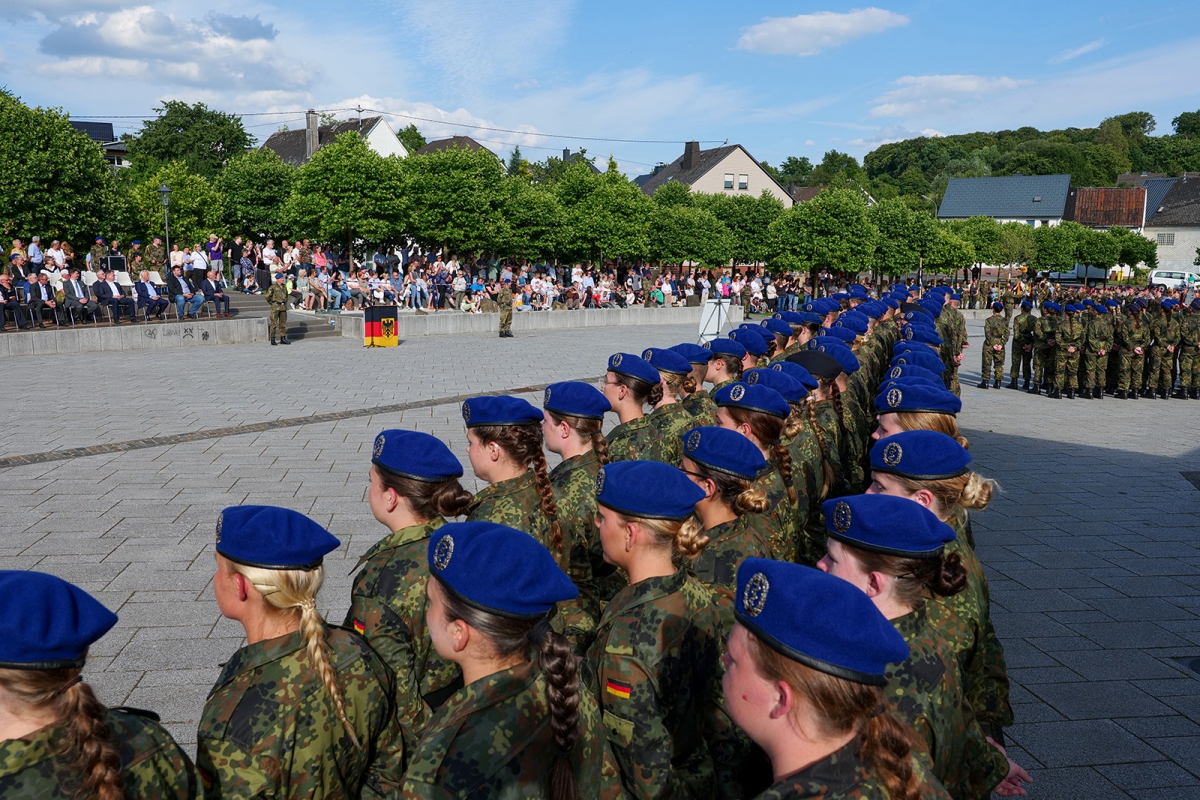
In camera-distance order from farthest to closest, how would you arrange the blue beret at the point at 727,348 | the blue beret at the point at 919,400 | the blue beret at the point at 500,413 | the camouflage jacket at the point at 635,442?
the blue beret at the point at 727,348, the camouflage jacket at the point at 635,442, the blue beret at the point at 919,400, the blue beret at the point at 500,413

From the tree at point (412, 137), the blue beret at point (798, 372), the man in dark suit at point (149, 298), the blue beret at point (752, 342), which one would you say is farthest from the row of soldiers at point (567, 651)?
the tree at point (412, 137)

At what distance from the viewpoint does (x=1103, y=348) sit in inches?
739

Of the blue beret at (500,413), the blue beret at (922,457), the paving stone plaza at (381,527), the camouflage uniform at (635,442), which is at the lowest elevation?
the paving stone plaza at (381,527)

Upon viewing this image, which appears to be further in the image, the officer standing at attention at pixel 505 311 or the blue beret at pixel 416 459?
the officer standing at attention at pixel 505 311

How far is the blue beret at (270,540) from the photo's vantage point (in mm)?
2758

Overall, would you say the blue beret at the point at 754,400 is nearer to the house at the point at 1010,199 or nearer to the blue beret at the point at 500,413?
the blue beret at the point at 500,413

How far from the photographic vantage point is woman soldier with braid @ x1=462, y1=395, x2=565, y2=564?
4.26 m

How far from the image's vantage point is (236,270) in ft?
115

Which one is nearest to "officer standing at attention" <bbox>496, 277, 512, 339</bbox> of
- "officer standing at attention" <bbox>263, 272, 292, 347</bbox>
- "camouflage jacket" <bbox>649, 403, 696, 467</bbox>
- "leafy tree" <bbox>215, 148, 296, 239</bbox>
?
"officer standing at attention" <bbox>263, 272, 292, 347</bbox>

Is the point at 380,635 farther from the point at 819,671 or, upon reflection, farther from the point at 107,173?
the point at 107,173

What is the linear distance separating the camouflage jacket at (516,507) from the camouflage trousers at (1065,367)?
1774cm

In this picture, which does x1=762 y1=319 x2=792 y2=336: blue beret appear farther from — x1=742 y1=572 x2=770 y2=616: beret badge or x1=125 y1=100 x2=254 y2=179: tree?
x1=125 y1=100 x2=254 y2=179: tree

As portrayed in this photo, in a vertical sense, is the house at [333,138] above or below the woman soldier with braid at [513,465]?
above

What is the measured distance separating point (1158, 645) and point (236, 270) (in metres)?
34.3
